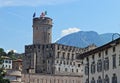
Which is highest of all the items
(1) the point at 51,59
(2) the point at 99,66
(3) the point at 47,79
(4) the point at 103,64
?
(1) the point at 51,59

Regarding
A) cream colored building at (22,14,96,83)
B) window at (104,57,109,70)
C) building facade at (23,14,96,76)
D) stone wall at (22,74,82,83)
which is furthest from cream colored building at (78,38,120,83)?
building facade at (23,14,96,76)

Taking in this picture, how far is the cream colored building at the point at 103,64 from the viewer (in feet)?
214

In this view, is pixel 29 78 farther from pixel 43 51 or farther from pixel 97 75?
pixel 97 75

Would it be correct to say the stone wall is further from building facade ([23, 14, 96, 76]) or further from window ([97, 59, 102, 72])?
window ([97, 59, 102, 72])

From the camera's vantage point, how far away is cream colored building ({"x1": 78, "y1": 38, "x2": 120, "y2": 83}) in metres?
65.4

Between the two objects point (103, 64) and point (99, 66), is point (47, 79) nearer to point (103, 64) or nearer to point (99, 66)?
point (99, 66)

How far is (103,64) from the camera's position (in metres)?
70.5

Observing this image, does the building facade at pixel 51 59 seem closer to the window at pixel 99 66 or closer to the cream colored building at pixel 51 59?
the cream colored building at pixel 51 59

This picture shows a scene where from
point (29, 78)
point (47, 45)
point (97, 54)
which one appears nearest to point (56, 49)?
point (47, 45)

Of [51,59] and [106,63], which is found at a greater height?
[51,59]

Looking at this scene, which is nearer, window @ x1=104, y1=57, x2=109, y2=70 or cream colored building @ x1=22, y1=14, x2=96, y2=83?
window @ x1=104, y1=57, x2=109, y2=70

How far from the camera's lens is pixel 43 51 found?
19438 cm

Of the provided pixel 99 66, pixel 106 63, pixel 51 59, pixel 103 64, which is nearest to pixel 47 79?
pixel 51 59

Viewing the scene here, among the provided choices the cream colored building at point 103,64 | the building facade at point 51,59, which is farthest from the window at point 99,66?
the building facade at point 51,59
